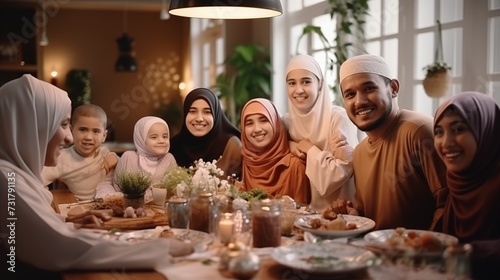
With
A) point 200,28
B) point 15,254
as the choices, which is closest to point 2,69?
point 200,28

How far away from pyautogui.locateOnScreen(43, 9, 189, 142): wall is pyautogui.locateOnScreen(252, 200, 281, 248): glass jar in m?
8.45

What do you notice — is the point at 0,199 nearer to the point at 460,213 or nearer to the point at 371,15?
the point at 460,213

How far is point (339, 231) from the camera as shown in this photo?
235 centimetres

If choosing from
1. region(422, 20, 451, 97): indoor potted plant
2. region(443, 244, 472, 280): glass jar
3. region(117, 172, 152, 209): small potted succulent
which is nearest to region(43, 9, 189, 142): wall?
region(422, 20, 451, 97): indoor potted plant

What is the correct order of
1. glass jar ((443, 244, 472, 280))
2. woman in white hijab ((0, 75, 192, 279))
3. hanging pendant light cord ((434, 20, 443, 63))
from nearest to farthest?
glass jar ((443, 244, 472, 280))
woman in white hijab ((0, 75, 192, 279))
hanging pendant light cord ((434, 20, 443, 63))

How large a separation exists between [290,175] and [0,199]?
5.54 feet

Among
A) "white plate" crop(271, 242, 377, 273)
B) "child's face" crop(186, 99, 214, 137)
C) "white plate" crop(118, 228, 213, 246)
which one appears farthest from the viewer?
"child's face" crop(186, 99, 214, 137)

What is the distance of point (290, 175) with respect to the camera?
3.42m

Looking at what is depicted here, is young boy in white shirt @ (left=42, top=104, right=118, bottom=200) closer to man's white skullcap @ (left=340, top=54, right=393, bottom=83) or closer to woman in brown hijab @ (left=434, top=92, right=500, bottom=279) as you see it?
man's white skullcap @ (left=340, top=54, right=393, bottom=83)

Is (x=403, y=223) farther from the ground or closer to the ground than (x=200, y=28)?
closer to the ground

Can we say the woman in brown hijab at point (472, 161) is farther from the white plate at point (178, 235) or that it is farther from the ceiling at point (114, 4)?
the ceiling at point (114, 4)

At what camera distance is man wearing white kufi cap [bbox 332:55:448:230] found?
2.62 m

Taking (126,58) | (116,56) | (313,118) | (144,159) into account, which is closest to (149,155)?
(144,159)

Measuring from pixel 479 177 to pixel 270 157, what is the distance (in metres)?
1.48
